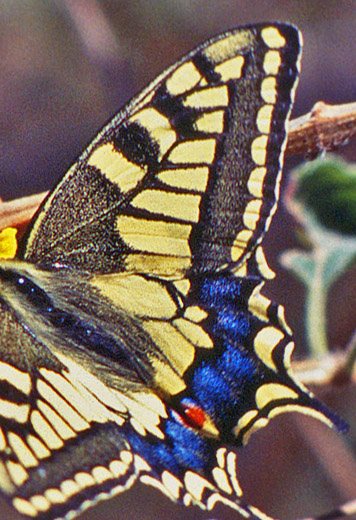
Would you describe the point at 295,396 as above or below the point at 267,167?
below

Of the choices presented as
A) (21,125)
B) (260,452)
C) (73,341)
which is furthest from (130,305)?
(21,125)

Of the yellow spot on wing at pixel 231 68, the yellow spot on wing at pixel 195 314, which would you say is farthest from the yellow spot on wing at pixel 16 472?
the yellow spot on wing at pixel 231 68

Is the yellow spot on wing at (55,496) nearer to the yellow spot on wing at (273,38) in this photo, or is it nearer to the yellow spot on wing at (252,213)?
the yellow spot on wing at (252,213)

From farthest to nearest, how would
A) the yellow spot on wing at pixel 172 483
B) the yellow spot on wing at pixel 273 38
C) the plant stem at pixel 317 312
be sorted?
the plant stem at pixel 317 312 → the yellow spot on wing at pixel 172 483 → the yellow spot on wing at pixel 273 38

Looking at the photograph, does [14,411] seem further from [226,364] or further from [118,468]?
[226,364]

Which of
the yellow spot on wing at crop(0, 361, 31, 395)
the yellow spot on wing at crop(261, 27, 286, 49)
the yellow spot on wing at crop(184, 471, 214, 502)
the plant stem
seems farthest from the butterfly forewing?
the plant stem

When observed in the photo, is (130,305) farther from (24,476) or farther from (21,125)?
(21,125)
